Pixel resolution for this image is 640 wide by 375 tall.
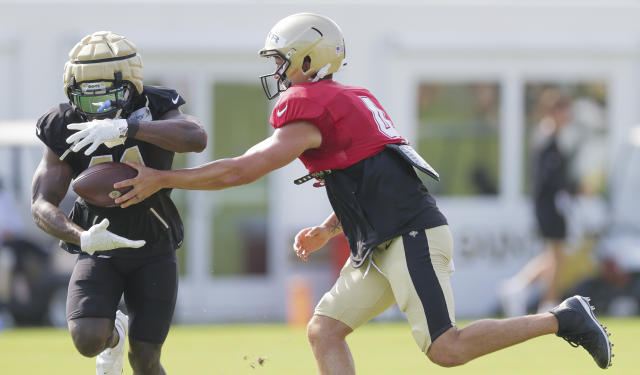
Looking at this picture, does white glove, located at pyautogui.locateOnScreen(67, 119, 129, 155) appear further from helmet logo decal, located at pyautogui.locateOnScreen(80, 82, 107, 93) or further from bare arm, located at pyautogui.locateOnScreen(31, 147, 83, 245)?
bare arm, located at pyautogui.locateOnScreen(31, 147, 83, 245)

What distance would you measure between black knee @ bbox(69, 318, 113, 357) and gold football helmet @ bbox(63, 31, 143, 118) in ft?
3.09

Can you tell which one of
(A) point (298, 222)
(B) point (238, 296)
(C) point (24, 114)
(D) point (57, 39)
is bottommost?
(B) point (238, 296)

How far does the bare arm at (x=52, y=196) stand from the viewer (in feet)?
16.9

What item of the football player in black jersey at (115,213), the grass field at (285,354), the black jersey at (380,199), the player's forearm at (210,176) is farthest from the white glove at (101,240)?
the grass field at (285,354)

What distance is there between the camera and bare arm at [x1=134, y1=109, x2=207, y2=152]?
16.4 feet

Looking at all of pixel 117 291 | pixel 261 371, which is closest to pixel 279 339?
pixel 261 371

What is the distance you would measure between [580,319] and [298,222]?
6.95 m

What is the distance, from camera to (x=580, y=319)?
5.20 metres

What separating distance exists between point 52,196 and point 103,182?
43 centimetres

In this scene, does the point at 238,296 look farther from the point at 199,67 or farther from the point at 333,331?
the point at 333,331

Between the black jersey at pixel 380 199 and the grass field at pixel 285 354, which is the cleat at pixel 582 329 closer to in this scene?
the black jersey at pixel 380 199

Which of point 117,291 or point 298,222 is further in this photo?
point 298,222

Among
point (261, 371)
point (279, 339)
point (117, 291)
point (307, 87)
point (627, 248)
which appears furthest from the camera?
point (627, 248)

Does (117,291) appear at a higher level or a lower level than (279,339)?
higher
